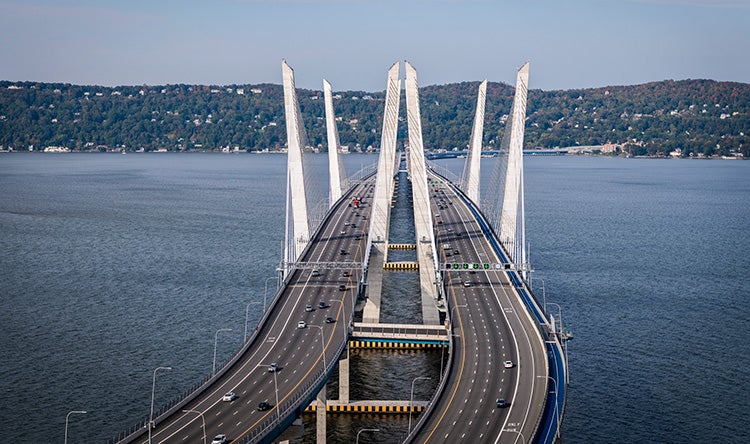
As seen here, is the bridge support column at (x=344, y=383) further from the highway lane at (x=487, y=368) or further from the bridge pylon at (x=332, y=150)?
the bridge pylon at (x=332, y=150)

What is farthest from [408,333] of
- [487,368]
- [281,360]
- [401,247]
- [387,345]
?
[401,247]

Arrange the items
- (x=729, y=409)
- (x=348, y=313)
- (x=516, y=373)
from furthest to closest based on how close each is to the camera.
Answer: (x=348, y=313) < (x=729, y=409) < (x=516, y=373)

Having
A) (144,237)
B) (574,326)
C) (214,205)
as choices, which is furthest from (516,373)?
(214,205)

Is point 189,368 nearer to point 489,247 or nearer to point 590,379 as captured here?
point 590,379

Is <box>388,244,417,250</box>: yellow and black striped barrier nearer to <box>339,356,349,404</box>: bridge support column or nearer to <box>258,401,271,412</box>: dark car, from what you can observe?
<box>339,356,349,404</box>: bridge support column

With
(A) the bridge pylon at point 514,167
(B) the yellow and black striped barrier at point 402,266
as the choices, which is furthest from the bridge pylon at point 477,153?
(A) the bridge pylon at point 514,167

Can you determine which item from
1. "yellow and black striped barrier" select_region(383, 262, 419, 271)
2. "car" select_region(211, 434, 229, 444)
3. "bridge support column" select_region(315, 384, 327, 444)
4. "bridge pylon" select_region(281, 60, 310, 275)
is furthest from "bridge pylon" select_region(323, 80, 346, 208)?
"car" select_region(211, 434, 229, 444)
